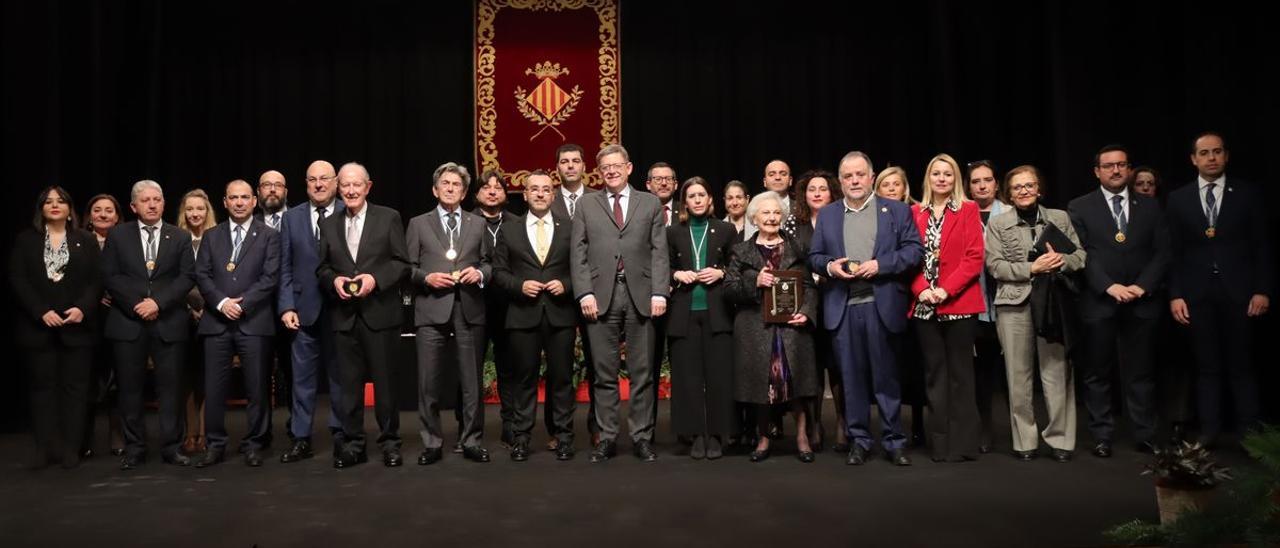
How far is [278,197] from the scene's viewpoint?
6227 mm

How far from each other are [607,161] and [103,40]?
15.1 ft

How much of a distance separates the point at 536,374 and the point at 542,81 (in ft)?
14.2

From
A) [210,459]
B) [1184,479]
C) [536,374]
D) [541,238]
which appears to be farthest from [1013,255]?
[210,459]

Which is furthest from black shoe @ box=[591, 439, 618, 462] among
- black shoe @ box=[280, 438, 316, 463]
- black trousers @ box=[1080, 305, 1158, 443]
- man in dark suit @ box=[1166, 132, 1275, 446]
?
man in dark suit @ box=[1166, 132, 1275, 446]

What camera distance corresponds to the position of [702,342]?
5164 mm

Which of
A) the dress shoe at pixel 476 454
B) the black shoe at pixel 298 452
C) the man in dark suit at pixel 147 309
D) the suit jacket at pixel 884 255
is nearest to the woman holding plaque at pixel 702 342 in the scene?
the suit jacket at pixel 884 255

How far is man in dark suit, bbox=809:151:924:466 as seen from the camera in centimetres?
488

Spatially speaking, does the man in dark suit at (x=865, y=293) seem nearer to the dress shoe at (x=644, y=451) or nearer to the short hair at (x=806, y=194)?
the short hair at (x=806, y=194)

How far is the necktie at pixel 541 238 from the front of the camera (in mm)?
5195

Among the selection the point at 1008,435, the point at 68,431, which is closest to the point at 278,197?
the point at 68,431

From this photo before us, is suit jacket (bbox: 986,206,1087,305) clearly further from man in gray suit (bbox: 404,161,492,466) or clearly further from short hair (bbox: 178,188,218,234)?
short hair (bbox: 178,188,218,234)

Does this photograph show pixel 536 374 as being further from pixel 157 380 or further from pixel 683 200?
pixel 157 380

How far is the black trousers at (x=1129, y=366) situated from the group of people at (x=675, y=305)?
11 millimetres

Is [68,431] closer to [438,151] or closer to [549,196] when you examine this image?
[549,196]
